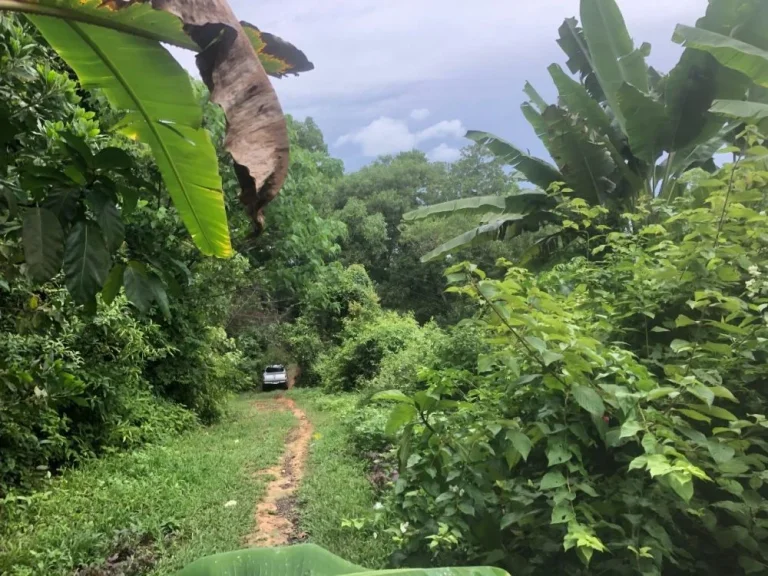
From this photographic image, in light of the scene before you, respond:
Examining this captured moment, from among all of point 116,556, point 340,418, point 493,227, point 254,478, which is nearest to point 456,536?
point 116,556

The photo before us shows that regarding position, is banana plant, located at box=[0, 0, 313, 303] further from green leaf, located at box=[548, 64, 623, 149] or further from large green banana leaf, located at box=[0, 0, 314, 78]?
green leaf, located at box=[548, 64, 623, 149]

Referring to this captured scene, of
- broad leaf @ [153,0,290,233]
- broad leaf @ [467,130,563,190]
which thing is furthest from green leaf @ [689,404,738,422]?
broad leaf @ [467,130,563,190]

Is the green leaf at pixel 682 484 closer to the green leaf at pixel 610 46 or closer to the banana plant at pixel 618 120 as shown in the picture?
the banana plant at pixel 618 120

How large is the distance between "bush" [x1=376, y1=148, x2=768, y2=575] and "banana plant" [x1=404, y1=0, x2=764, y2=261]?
3913mm

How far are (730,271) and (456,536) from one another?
1.37 m

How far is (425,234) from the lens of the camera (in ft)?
74.8

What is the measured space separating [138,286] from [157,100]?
532 mm

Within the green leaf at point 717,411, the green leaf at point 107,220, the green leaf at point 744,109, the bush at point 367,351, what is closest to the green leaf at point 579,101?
the green leaf at point 744,109

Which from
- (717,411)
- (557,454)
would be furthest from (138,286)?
(717,411)

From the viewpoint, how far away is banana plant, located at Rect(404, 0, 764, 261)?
18.0ft

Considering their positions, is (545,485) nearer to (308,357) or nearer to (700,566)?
(700,566)

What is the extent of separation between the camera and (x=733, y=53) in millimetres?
4289

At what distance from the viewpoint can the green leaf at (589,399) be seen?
5.49 feet

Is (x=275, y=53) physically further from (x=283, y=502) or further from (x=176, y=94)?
(x=283, y=502)
